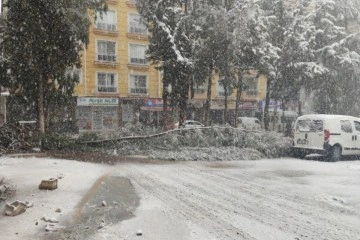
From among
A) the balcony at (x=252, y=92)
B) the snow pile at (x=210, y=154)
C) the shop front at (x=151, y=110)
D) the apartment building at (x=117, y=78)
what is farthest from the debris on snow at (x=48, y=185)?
the balcony at (x=252, y=92)

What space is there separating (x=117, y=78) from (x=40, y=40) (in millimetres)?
25020

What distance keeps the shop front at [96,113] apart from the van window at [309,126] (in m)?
25.1

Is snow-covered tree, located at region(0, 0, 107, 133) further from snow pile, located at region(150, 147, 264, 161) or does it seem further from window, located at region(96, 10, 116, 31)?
window, located at region(96, 10, 116, 31)

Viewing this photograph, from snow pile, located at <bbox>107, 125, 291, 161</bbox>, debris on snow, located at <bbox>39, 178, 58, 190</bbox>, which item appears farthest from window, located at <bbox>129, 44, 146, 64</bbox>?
debris on snow, located at <bbox>39, 178, 58, 190</bbox>

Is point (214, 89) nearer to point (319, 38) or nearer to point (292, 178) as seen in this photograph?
point (319, 38)

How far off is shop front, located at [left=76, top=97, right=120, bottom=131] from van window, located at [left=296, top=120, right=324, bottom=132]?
2514cm

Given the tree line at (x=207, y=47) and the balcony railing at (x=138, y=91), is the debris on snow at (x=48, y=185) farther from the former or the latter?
the balcony railing at (x=138, y=91)

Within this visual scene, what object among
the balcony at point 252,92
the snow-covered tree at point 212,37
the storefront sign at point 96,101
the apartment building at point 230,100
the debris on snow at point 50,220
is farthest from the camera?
the balcony at point 252,92

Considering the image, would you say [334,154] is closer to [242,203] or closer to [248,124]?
[248,124]

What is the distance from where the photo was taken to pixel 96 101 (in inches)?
1599

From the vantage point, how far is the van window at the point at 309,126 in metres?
15.7

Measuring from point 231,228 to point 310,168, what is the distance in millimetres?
7496

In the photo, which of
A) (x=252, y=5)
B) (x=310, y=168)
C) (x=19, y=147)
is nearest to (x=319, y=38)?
(x=252, y=5)

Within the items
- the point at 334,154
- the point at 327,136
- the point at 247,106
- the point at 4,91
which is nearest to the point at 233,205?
the point at 327,136
